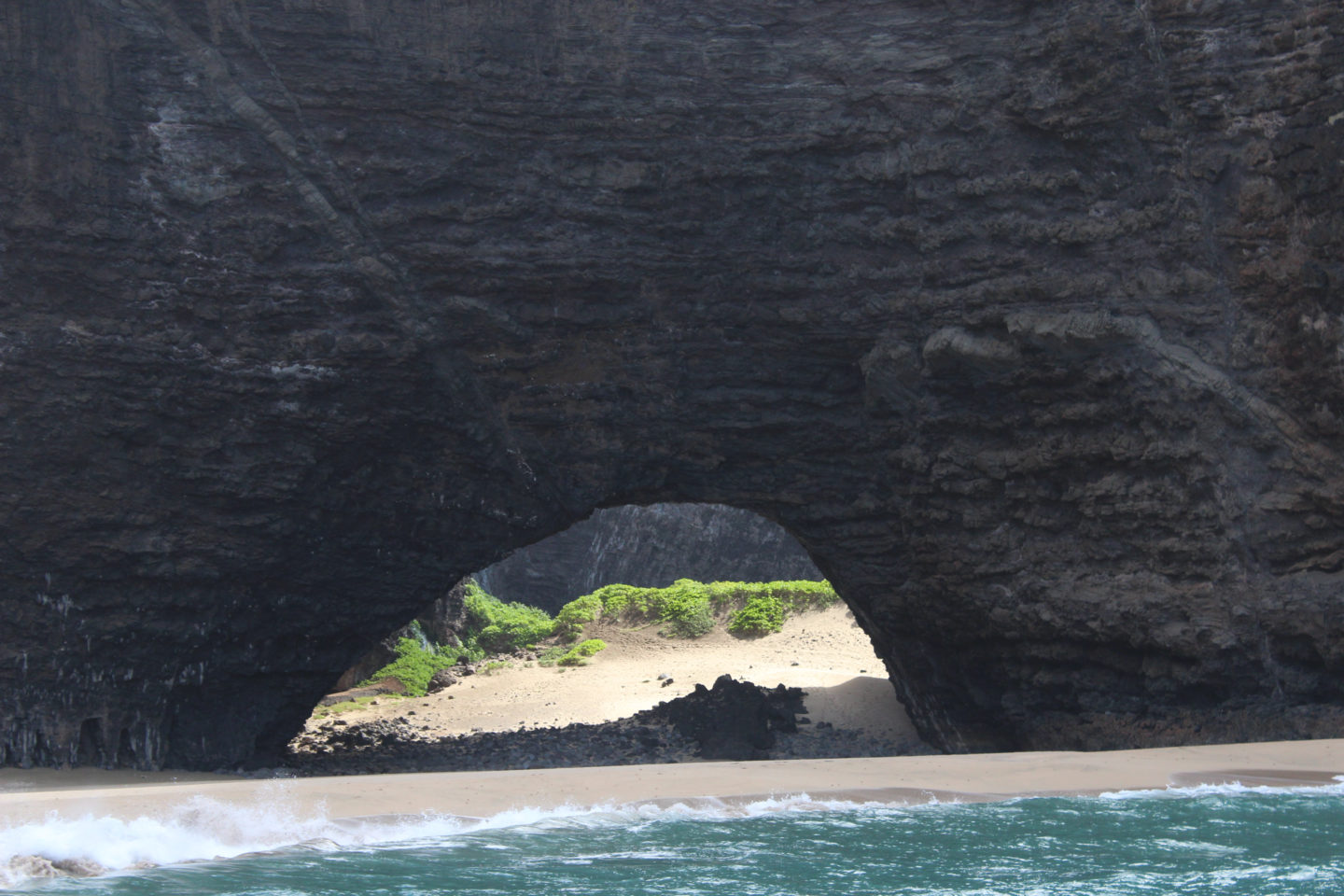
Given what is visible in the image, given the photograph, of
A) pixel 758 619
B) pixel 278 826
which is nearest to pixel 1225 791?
pixel 278 826

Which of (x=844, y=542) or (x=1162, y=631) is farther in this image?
(x=844, y=542)

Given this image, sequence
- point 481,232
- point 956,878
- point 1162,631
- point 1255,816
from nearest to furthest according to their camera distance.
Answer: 1. point 956,878
2. point 1255,816
3. point 1162,631
4. point 481,232

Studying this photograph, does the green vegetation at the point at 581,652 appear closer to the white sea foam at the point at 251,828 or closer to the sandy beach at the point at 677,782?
the sandy beach at the point at 677,782

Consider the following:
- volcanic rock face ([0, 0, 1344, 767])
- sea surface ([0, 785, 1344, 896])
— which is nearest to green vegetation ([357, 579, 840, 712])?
volcanic rock face ([0, 0, 1344, 767])

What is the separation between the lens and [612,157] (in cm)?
1161

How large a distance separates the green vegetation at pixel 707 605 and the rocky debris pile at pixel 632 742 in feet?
22.5

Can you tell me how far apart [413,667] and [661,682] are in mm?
4247

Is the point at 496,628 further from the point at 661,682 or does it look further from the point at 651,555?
the point at 651,555

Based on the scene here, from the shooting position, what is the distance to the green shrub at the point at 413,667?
64.8 feet

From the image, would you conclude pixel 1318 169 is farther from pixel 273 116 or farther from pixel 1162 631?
pixel 273 116

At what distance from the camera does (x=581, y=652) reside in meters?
22.1

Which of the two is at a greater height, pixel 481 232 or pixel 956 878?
pixel 481 232

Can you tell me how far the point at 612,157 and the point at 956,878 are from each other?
7.41 meters

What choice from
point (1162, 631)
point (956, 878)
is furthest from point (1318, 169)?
point (956, 878)
